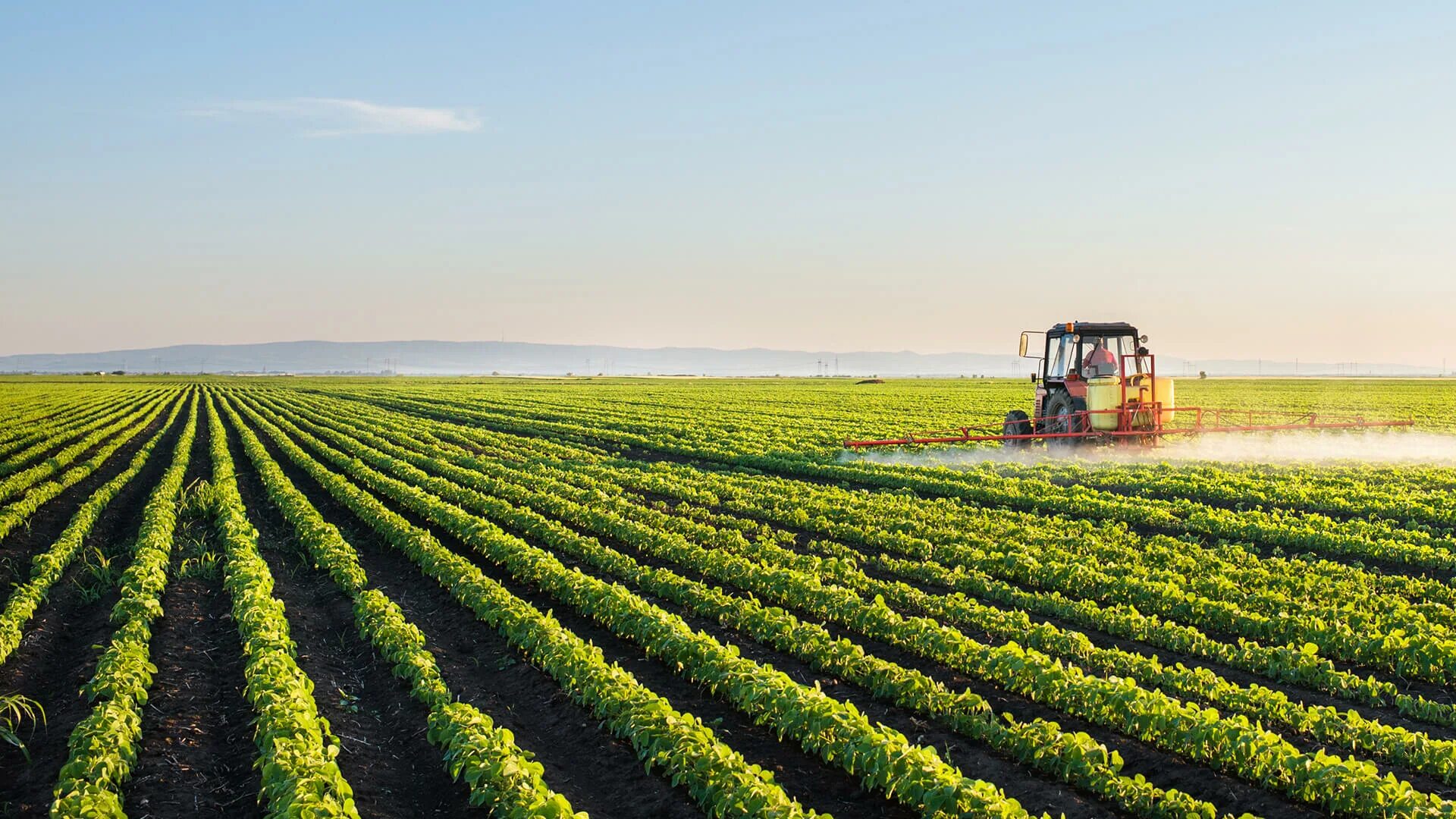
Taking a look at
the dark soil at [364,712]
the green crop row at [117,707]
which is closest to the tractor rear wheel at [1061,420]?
the dark soil at [364,712]

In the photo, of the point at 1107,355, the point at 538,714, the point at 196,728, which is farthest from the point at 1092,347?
the point at 196,728

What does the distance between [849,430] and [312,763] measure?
29.3m

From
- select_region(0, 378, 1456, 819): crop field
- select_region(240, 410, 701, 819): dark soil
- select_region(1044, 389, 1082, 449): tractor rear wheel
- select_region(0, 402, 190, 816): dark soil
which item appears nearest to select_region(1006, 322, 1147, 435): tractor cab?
select_region(1044, 389, 1082, 449): tractor rear wheel

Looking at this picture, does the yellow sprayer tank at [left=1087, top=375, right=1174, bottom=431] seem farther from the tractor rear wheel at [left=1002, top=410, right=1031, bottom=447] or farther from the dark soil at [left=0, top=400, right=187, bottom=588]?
the dark soil at [left=0, top=400, right=187, bottom=588]

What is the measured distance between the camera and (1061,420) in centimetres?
2217

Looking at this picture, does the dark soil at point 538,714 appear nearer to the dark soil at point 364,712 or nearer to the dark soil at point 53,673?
the dark soil at point 364,712

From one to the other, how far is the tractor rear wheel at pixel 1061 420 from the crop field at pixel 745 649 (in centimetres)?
256

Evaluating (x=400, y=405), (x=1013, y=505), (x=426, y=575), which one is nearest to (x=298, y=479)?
(x=426, y=575)

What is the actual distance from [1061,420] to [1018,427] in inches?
72.1

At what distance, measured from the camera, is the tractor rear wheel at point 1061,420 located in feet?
71.6

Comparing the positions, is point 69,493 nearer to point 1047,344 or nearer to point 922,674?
point 922,674

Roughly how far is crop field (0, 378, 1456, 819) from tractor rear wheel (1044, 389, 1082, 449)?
2565 millimetres

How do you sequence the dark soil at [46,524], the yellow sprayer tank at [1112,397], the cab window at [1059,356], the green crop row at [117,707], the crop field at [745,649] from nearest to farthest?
the green crop row at [117,707]
the crop field at [745,649]
the dark soil at [46,524]
the yellow sprayer tank at [1112,397]
the cab window at [1059,356]

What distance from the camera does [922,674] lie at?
26.4 feet
